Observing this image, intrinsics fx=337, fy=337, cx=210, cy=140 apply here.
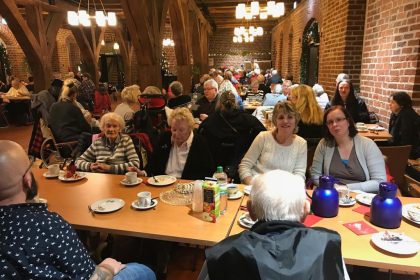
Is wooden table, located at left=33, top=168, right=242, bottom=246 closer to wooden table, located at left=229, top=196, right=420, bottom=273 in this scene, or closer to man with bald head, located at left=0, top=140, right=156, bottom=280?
wooden table, located at left=229, top=196, right=420, bottom=273

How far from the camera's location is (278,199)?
121cm

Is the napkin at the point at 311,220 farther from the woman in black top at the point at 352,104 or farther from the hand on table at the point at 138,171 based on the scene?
the woman in black top at the point at 352,104

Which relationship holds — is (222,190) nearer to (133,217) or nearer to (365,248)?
(133,217)

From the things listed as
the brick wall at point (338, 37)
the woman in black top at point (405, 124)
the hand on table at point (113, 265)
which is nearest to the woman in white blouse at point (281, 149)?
the hand on table at point (113, 265)

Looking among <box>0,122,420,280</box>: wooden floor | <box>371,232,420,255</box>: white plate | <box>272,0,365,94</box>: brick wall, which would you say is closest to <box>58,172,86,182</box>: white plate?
<box>0,122,420,280</box>: wooden floor

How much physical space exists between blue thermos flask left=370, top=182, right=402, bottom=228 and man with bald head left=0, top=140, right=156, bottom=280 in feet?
4.76

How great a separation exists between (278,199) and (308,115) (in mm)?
2610

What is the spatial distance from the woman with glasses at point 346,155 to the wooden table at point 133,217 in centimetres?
88

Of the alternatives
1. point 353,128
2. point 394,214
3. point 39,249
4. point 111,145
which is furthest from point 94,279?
point 353,128

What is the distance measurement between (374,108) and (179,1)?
220 inches

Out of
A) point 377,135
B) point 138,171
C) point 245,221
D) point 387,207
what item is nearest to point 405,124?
point 377,135

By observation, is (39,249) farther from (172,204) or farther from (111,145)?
(111,145)

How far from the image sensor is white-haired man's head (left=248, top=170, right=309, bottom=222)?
3.98 ft

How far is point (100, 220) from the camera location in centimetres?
190
